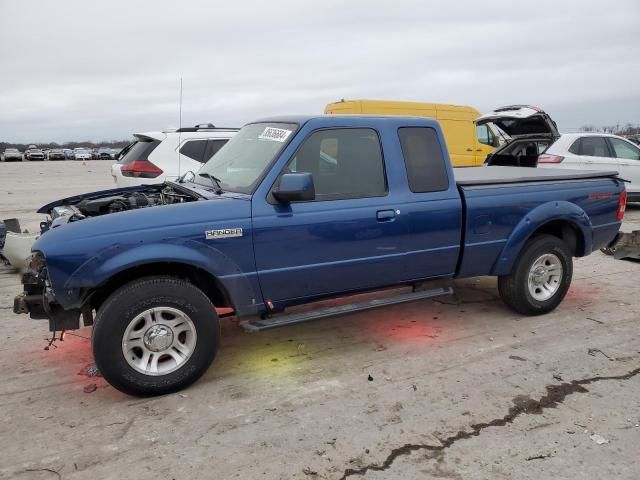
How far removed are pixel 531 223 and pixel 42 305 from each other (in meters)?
4.15

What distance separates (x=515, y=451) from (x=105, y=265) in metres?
2.73

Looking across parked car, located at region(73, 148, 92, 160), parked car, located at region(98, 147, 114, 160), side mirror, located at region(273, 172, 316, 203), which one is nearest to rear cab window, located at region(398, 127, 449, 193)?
side mirror, located at region(273, 172, 316, 203)

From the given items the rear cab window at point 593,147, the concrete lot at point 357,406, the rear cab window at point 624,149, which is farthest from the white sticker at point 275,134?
the rear cab window at point 624,149

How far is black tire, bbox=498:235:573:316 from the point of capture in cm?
494

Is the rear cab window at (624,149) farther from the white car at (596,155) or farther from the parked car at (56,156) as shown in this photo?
the parked car at (56,156)

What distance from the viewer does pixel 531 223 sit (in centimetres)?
483

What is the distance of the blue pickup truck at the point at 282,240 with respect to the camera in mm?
3412

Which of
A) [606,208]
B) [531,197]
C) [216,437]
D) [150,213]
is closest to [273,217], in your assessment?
[150,213]

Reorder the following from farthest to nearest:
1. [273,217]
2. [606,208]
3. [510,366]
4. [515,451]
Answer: [606,208], [510,366], [273,217], [515,451]

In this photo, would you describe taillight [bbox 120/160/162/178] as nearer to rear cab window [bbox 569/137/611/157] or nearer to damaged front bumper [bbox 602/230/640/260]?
damaged front bumper [bbox 602/230/640/260]

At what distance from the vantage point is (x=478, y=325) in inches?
193

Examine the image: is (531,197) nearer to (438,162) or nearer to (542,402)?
(438,162)

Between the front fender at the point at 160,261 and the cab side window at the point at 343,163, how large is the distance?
0.86 metres

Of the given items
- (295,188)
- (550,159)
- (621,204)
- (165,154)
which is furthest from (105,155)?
(295,188)
